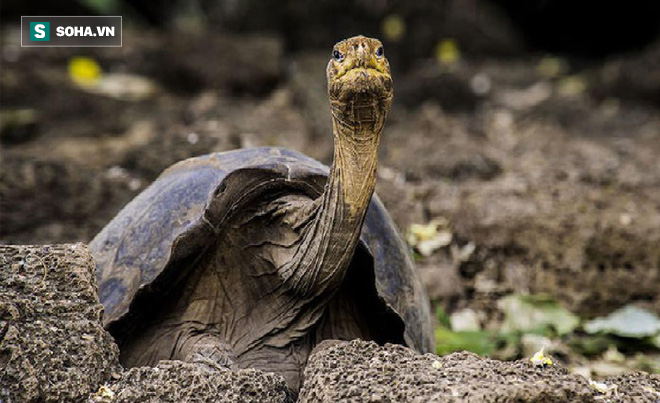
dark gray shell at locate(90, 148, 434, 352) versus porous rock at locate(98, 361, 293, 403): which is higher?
dark gray shell at locate(90, 148, 434, 352)

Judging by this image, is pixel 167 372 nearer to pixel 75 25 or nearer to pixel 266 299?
pixel 266 299

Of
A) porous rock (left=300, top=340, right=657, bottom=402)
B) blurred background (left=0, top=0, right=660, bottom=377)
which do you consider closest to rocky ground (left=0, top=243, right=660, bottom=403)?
porous rock (left=300, top=340, right=657, bottom=402)

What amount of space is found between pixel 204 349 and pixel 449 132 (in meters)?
4.80

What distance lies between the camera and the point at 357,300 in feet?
10.5

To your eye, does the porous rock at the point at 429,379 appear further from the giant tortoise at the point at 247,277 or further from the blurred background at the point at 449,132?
the blurred background at the point at 449,132

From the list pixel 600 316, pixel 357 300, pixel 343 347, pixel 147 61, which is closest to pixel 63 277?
pixel 343 347

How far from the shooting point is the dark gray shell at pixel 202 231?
304cm

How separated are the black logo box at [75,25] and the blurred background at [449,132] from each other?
12 cm

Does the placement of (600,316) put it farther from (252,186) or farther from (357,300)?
(252,186)

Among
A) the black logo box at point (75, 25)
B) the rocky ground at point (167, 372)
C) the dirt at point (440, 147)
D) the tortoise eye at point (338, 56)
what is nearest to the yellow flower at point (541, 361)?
the rocky ground at point (167, 372)

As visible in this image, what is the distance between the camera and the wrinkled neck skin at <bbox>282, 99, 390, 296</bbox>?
106 inches

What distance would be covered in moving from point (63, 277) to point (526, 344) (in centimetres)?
231

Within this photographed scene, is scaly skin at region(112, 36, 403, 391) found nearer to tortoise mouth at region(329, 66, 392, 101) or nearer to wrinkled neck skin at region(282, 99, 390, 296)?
wrinkled neck skin at region(282, 99, 390, 296)

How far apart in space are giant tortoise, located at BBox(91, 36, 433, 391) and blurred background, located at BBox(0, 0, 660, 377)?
44.6 inches
